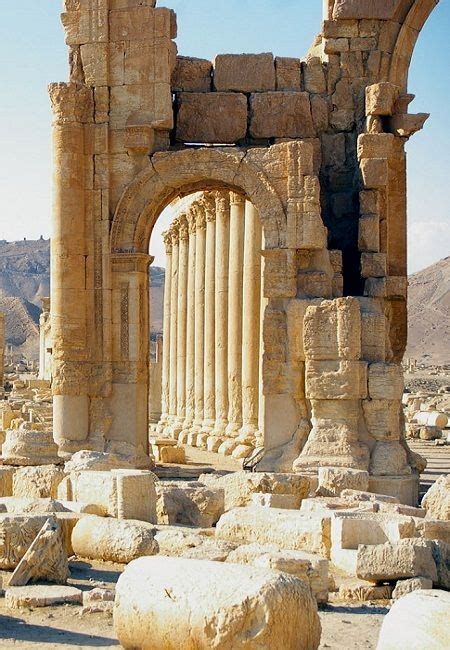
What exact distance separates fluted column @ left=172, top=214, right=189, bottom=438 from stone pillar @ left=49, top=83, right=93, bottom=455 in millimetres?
8423

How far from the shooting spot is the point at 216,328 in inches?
926

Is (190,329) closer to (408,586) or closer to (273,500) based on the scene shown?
(273,500)

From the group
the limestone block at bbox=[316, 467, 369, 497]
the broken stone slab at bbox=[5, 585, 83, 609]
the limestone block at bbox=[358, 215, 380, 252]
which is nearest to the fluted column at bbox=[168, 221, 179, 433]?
the limestone block at bbox=[358, 215, 380, 252]

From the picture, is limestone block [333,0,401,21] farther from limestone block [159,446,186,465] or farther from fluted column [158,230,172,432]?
fluted column [158,230,172,432]

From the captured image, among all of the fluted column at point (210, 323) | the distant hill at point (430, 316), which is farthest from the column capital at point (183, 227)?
the distant hill at point (430, 316)

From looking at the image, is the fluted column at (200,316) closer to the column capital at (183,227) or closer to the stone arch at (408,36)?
the column capital at (183,227)

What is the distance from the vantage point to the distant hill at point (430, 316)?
9531 cm

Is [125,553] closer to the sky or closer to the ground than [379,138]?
closer to the ground

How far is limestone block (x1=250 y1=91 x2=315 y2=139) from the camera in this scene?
17.6 meters

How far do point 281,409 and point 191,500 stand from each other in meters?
3.92

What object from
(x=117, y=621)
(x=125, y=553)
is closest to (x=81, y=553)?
(x=125, y=553)

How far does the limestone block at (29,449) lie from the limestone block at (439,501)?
5206 millimetres

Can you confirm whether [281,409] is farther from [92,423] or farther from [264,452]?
[92,423]

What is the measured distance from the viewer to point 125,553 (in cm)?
1045
